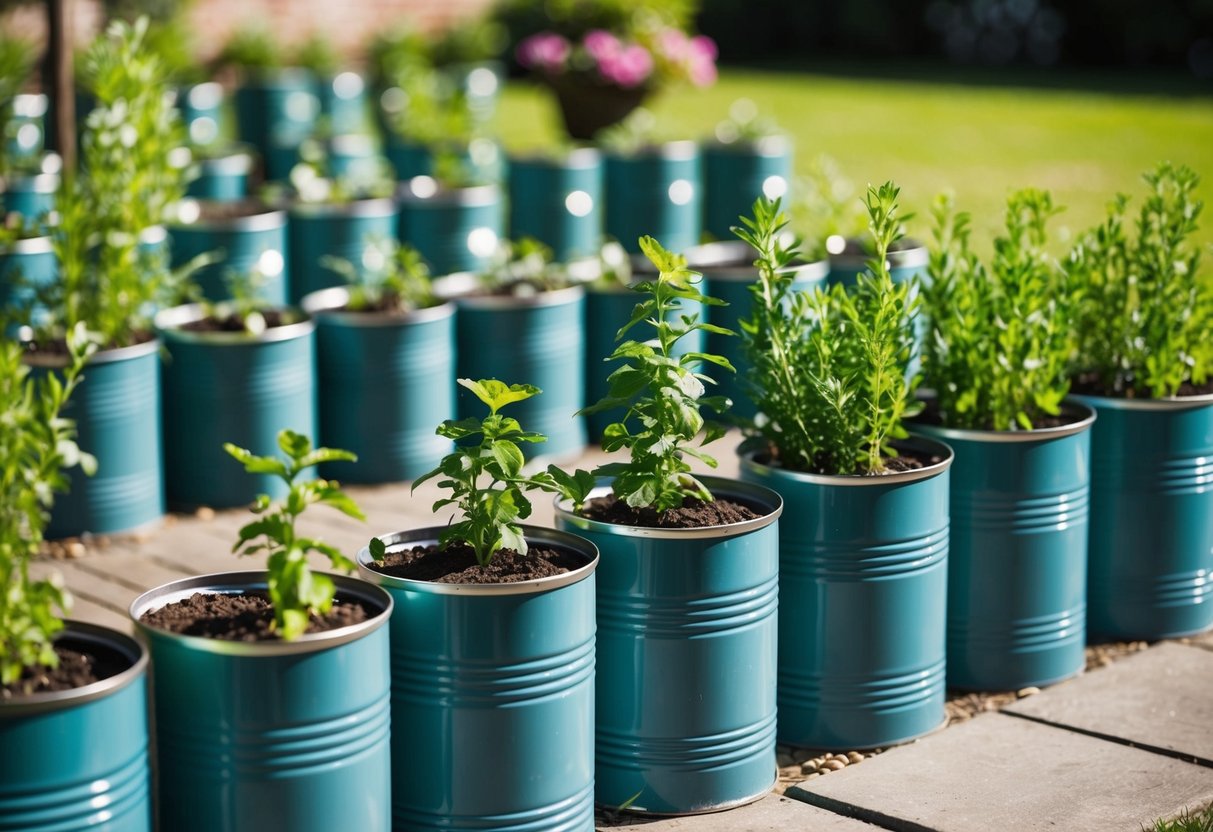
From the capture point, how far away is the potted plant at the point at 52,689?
2.42 m

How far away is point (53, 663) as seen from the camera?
2.55 metres

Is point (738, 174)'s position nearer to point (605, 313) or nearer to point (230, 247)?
point (605, 313)

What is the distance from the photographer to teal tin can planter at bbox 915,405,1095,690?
3826mm

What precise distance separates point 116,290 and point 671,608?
2.46 meters

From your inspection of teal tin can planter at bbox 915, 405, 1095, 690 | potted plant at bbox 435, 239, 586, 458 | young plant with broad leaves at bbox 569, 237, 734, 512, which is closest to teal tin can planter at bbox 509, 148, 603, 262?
potted plant at bbox 435, 239, 586, 458

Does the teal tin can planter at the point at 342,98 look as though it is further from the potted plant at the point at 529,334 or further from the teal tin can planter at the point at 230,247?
the potted plant at the point at 529,334

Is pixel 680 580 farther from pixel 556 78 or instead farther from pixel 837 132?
pixel 837 132

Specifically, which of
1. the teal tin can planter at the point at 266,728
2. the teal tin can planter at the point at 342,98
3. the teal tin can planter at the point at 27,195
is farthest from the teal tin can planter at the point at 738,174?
the teal tin can planter at the point at 266,728

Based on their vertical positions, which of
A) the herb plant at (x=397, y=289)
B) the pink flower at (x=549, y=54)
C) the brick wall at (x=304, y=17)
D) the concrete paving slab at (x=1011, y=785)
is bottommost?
the concrete paving slab at (x=1011, y=785)

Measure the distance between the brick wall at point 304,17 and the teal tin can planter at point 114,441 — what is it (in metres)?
9.26

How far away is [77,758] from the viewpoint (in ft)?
8.06

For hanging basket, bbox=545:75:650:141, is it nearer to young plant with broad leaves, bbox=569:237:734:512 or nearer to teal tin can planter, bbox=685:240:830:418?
teal tin can planter, bbox=685:240:830:418

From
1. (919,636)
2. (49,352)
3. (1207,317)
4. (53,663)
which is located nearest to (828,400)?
(919,636)

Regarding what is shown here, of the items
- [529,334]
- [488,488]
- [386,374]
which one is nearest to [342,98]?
[529,334]
